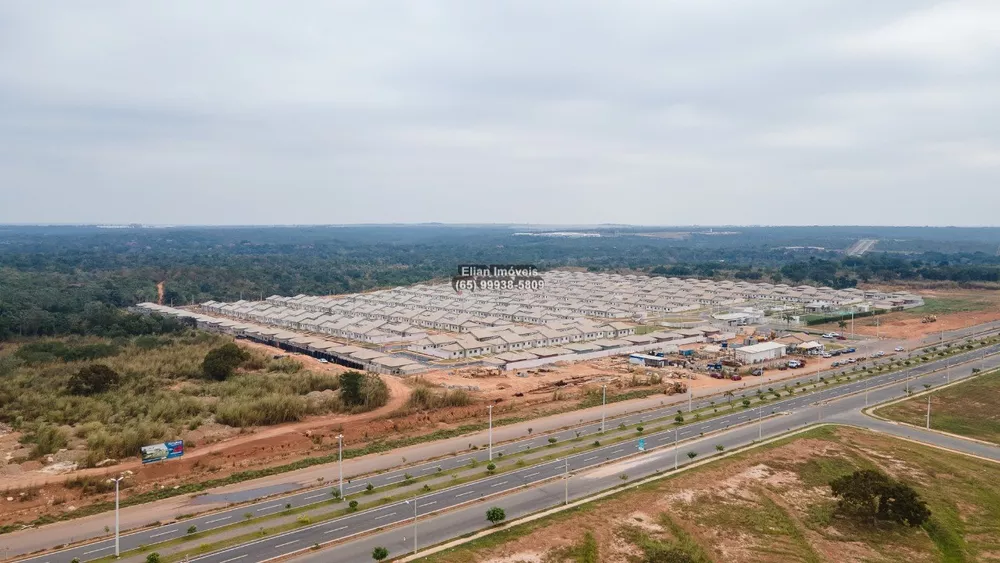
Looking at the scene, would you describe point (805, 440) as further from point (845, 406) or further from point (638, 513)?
point (638, 513)

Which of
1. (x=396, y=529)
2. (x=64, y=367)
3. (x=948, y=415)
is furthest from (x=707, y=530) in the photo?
(x=64, y=367)

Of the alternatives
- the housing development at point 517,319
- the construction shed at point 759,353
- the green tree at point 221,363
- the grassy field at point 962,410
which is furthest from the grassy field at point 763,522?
the green tree at point 221,363

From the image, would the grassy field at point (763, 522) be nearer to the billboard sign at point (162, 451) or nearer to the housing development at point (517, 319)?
the billboard sign at point (162, 451)

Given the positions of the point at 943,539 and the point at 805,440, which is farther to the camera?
the point at 805,440

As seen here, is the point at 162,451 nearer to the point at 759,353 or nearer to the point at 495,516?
the point at 495,516

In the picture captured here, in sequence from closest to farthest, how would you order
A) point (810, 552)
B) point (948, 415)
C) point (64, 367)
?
point (810, 552) → point (948, 415) → point (64, 367)

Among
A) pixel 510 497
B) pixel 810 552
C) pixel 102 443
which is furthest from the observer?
pixel 102 443

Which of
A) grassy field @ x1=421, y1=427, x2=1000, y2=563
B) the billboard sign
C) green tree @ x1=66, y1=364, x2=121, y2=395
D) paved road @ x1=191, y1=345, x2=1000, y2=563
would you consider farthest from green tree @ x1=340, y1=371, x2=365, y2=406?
grassy field @ x1=421, y1=427, x2=1000, y2=563
